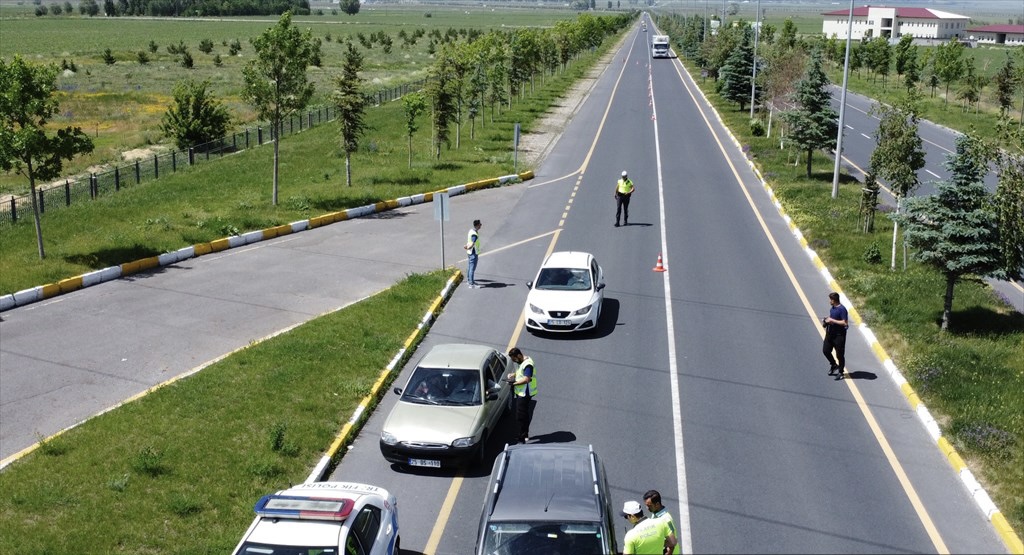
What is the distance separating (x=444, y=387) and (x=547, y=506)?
5022mm

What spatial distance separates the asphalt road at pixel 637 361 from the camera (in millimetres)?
12398

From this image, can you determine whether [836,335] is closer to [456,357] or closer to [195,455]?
[456,357]

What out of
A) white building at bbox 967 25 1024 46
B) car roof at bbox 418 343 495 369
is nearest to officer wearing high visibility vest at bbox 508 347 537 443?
car roof at bbox 418 343 495 369

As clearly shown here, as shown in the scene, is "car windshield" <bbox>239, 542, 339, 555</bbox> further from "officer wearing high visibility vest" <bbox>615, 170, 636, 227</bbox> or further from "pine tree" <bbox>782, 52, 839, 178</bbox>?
"pine tree" <bbox>782, 52, 839, 178</bbox>

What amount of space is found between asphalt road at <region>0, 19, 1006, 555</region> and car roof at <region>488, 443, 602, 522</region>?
1.53 metres

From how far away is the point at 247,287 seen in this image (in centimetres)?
2416

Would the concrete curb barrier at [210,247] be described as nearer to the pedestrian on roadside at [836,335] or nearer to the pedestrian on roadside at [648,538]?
the pedestrian on roadside at [836,335]

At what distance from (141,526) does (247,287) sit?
1276cm

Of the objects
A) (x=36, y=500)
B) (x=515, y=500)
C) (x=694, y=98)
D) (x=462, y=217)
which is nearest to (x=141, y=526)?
(x=36, y=500)

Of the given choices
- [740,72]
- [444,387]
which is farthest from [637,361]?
[740,72]

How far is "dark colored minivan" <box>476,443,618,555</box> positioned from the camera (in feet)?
31.7

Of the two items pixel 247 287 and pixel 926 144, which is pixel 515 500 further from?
pixel 926 144

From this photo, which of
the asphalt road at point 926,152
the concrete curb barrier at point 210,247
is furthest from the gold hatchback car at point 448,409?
the asphalt road at point 926,152

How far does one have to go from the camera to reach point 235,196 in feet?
114
